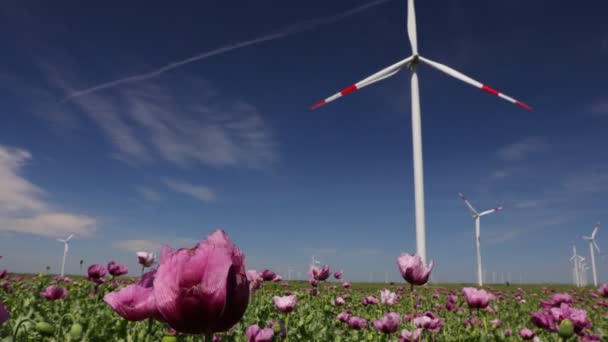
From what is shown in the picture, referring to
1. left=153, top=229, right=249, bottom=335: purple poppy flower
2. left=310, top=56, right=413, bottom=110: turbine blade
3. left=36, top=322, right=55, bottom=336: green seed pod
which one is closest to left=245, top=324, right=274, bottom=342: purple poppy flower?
left=36, top=322, right=55, bottom=336: green seed pod

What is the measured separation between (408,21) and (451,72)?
518 centimetres

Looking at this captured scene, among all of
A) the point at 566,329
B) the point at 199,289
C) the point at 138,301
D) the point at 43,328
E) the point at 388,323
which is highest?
the point at 199,289

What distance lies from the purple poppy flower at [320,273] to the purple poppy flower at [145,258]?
9.93 ft

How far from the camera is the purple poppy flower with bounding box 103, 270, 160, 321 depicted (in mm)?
2068

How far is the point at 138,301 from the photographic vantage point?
211cm

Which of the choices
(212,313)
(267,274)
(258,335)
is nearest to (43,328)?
(258,335)

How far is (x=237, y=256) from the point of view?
1.47 m

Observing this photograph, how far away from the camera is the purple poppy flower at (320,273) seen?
802 cm

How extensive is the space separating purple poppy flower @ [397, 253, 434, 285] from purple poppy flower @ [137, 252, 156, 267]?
4.98m

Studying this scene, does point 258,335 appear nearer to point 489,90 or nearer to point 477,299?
point 477,299

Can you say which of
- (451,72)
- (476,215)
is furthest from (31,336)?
(476,215)

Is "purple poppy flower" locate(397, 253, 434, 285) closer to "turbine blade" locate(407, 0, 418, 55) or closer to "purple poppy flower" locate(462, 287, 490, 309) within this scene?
"purple poppy flower" locate(462, 287, 490, 309)

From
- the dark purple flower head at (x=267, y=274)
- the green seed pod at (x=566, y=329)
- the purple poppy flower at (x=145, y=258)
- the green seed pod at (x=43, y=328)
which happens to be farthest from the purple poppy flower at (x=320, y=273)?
the green seed pod at (x=43, y=328)

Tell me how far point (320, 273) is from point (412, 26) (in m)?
21.7
